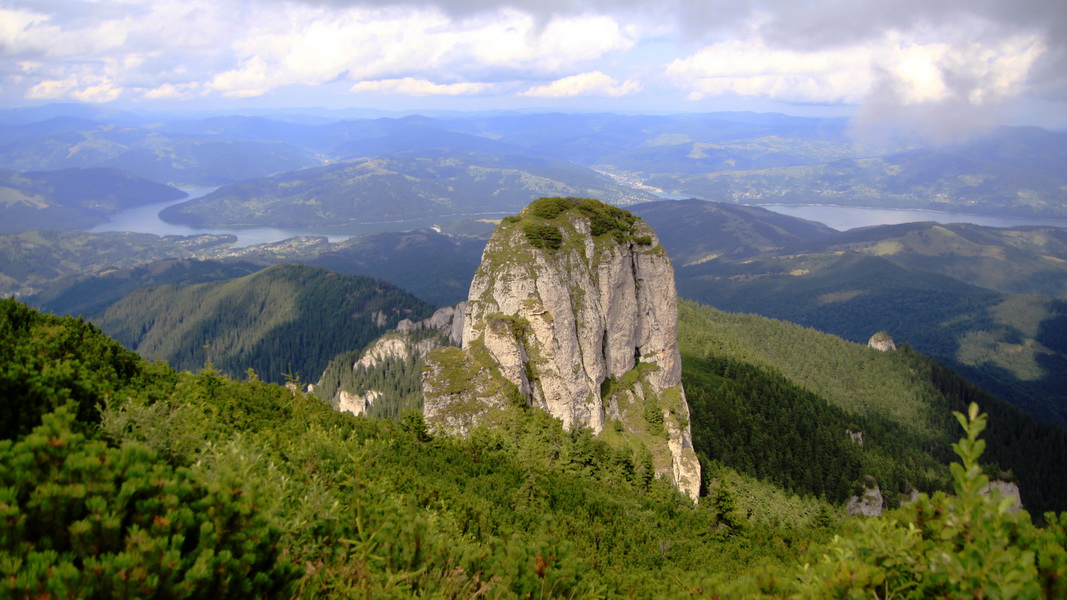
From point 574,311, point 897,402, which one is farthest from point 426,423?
point 897,402

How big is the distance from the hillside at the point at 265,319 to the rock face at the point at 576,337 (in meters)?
95.9

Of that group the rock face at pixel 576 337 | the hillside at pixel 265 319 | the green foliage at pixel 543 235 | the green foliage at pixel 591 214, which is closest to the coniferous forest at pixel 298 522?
the rock face at pixel 576 337

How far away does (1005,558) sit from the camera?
14.1ft

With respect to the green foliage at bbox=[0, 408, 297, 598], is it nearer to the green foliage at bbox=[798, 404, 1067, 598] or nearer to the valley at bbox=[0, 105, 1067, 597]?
the valley at bbox=[0, 105, 1067, 597]

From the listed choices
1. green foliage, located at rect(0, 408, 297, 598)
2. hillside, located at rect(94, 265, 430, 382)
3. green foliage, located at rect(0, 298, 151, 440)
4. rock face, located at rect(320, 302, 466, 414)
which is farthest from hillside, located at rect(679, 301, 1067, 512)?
hillside, located at rect(94, 265, 430, 382)

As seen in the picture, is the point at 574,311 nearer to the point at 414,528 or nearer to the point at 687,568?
the point at 687,568

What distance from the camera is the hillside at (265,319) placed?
A: 141 metres

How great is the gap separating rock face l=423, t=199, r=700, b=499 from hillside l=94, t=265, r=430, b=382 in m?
95.9

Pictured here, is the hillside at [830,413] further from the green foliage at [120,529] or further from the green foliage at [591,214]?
the green foliage at [120,529]

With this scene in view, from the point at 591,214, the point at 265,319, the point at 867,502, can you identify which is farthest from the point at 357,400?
the point at 265,319

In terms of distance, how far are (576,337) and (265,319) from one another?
140 metres

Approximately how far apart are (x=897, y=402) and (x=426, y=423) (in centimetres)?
9169

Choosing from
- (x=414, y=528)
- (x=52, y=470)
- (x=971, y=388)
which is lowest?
(x=971, y=388)

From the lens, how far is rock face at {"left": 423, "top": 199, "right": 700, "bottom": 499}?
36.5 m
